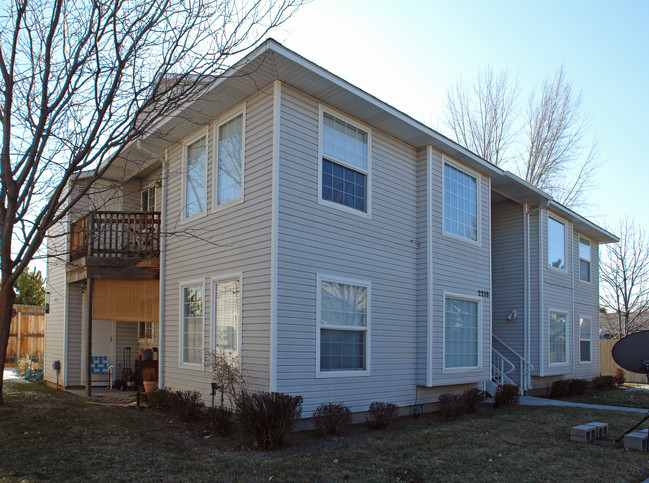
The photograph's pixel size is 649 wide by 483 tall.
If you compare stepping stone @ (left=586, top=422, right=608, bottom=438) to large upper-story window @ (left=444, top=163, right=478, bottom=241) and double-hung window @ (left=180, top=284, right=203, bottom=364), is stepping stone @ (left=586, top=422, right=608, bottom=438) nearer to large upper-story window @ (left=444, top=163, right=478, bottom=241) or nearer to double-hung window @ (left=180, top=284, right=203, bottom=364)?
large upper-story window @ (left=444, top=163, right=478, bottom=241)

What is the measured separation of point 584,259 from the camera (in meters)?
18.6

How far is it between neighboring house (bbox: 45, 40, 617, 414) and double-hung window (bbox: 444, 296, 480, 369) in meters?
0.04

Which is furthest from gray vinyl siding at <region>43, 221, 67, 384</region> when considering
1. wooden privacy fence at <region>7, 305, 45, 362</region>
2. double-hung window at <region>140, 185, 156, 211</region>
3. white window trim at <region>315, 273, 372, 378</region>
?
white window trim at <region>315, 273, 372, 378</region>

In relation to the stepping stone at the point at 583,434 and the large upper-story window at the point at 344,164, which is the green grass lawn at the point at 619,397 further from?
the large upper-story window at the point at 344,164

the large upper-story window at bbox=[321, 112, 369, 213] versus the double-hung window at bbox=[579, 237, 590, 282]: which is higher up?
the large upper-story window at bbox=[321, 112, 369, 213]

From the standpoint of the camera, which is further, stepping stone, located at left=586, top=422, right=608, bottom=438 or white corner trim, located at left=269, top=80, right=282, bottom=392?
stepping stone, located at left=586, top=422, right=608, bottom=438

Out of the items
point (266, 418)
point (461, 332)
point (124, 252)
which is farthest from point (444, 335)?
point (124, 252)

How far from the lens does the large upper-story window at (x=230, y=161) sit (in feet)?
30.9

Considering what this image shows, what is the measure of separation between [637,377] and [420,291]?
16.1 m

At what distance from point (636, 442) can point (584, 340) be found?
11.0 metres

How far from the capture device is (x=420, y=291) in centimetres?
1082

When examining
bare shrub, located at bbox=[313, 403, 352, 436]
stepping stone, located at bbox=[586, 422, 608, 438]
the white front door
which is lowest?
stepping stone, located at bbox=[586, 422, 608, 438]

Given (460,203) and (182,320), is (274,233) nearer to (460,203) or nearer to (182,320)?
(182,320)

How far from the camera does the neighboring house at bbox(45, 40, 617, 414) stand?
845 cm
